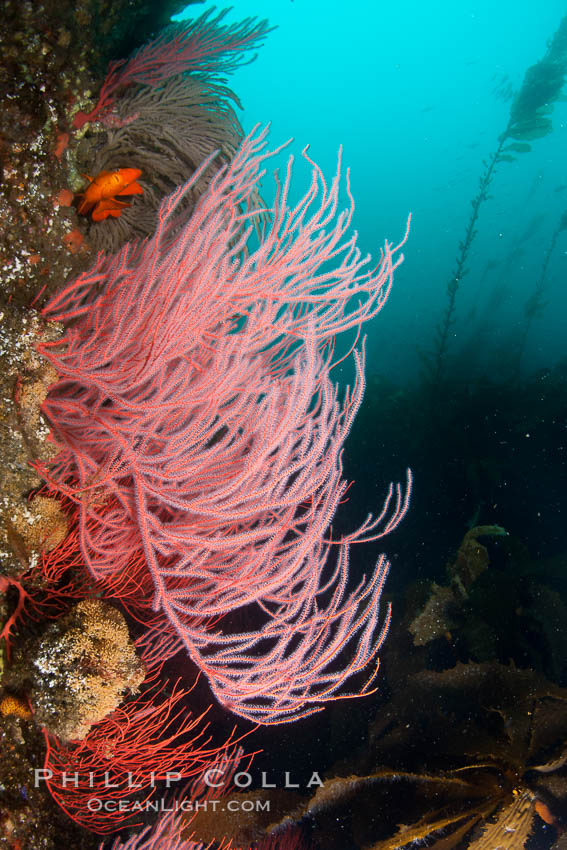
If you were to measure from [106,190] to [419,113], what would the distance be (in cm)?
10932

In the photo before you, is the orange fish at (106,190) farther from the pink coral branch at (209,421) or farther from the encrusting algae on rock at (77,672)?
the encrusting algae on rock at (77,672)

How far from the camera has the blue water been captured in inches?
2303

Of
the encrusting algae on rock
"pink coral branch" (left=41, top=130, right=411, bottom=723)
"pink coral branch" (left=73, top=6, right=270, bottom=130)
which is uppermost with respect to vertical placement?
"pink coral branch" (left=73, top=6, right=270, bottom=130)

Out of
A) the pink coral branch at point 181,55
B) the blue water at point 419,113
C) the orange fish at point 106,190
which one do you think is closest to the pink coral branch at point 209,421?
the orange fish at point 106,190

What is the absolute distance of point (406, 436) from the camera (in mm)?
7113

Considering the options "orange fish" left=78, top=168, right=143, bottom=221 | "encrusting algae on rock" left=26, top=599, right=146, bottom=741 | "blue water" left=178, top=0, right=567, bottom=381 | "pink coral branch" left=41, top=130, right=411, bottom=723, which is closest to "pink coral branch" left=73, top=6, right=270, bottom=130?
"orange fish" left=78, top=168, right=143, bottom=221

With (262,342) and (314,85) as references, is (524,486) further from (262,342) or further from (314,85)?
(314,85)

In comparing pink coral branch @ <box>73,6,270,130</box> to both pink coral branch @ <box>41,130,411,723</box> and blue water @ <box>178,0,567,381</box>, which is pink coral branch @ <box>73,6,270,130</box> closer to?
pink coral branch @ <box>41,130,411,723</box>

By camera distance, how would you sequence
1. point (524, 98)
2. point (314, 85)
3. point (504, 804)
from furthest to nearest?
point (314, 85)
point (524, 98)
point (504, 804)

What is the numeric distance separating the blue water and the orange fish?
41.6 m

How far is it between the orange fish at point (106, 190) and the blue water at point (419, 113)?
136 feet

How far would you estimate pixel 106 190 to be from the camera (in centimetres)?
210

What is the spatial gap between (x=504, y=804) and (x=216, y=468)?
10.1 feet

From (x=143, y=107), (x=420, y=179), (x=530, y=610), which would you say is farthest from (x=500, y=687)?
(x=420, y=179)
